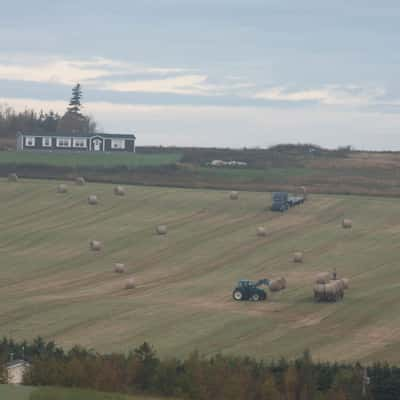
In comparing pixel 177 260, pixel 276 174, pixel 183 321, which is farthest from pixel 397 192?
pixel 183 321

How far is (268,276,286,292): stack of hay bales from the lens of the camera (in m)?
55.3

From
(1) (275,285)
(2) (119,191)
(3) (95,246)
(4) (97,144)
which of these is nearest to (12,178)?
(2) (119,191)

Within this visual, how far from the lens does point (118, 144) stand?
415ft

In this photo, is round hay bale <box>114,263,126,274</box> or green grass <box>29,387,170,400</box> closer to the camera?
green grass <box>29,387,170,400</box>

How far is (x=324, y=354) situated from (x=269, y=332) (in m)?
4.74

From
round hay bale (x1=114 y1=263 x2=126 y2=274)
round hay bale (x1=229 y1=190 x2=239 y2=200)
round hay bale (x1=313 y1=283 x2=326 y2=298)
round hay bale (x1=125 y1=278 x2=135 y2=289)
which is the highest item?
round hay bale (x1=229 y1=190 x2=239 y2=200)

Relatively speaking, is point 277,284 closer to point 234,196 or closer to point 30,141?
point 234,196

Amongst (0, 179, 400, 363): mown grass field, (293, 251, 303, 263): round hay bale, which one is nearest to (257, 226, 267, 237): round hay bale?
(0, 179, 400, 363): mown grass field

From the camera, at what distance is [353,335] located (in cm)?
4569

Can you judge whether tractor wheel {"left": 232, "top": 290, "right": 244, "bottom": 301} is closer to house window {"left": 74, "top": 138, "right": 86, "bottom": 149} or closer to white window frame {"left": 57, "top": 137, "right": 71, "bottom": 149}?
house window {"left": 74, "top": 138, "right": 86, "bottom": 149}

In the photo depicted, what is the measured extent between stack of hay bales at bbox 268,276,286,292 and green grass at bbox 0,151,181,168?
4701 centimetres

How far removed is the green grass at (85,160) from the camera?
10312 centimetres

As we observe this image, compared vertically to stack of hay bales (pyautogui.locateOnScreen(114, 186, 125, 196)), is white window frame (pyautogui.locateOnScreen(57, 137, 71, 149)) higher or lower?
higher

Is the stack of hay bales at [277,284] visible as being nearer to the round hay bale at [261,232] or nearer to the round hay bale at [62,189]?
the round hay bale at [261,232]
